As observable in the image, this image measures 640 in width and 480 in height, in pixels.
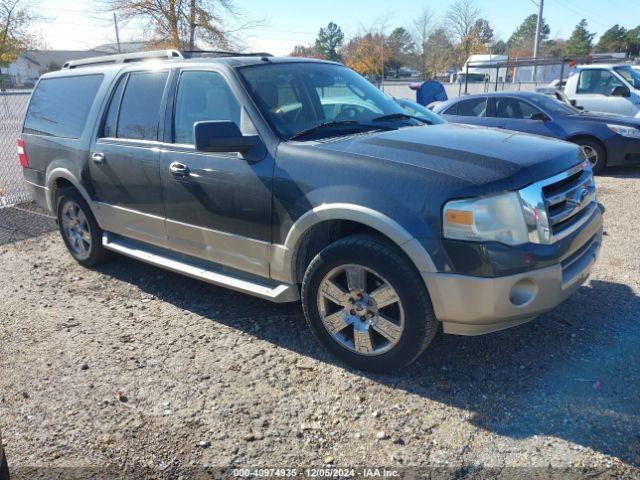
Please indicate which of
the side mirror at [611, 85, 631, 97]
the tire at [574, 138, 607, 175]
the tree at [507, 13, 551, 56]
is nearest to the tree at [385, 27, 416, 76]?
the tree at [507, 13, 551, 56]

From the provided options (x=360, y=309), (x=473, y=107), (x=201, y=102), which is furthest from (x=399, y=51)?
(x=360, y=309)

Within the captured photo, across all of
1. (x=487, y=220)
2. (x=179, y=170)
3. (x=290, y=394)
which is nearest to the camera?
(x=487, y=220)

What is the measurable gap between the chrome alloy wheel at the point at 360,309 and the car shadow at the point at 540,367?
0.74 ft

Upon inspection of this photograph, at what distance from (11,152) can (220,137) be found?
8.31 m

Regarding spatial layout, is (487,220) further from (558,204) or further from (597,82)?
(597,82)

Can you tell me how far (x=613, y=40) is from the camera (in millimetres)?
69438

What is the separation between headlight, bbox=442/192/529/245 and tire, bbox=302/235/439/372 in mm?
357

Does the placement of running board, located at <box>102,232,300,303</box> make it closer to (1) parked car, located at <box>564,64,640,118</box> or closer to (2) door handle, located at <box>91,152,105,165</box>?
(2) door handle, located at <box>91,152,105,165</box>

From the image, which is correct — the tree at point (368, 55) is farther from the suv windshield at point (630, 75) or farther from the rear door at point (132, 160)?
the rear door at point (132, 160)

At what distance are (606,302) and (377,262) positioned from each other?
222cm

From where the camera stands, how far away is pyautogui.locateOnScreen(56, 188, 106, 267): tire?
16.7 ft

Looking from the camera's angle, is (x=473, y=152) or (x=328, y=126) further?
(x=328, y=126)

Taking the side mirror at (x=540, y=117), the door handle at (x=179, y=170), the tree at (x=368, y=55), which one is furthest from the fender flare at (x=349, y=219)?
the tree at (x=368, y=55)

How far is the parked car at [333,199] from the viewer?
2764 mm
